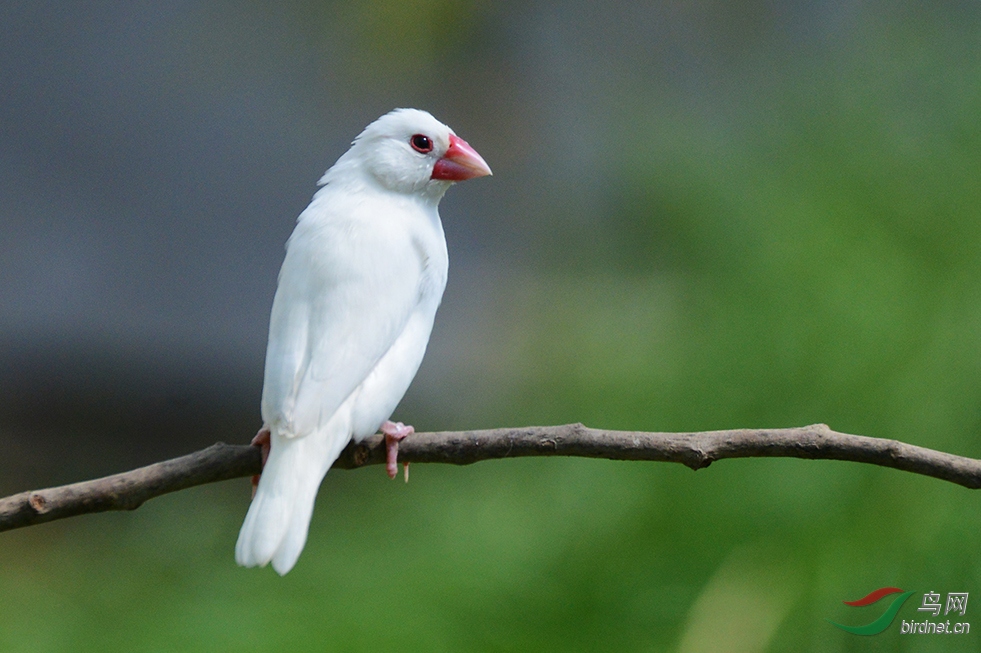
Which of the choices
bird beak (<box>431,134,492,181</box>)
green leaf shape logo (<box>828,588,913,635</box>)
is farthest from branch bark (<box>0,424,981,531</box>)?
green leaf shape logo (<box>828,588,913,635</box>)

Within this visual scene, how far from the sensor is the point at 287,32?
4.55 meters

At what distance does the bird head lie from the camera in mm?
1798

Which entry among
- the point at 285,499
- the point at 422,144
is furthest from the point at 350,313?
the point at 422,144

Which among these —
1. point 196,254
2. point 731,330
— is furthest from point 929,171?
point 196,254

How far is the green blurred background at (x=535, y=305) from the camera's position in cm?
240

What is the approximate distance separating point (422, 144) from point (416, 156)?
26mm

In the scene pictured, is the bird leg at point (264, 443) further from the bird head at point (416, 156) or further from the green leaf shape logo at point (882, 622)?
the green leaf shape logo at point (882, 622)

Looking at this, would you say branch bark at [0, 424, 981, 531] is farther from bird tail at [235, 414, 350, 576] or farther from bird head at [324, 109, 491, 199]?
bird head at [324, 109, 491, 199]

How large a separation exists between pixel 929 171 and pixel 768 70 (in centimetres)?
105

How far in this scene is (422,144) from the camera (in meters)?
1.81

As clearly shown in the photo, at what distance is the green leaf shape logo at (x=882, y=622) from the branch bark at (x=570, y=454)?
87 centimetres

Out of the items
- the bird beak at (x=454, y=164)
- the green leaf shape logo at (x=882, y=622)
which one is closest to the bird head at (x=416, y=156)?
the bird beak at (x=454, y=164)

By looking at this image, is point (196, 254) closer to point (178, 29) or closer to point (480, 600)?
point (178, 29)

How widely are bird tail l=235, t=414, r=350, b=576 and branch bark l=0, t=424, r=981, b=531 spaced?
0.09 metres
